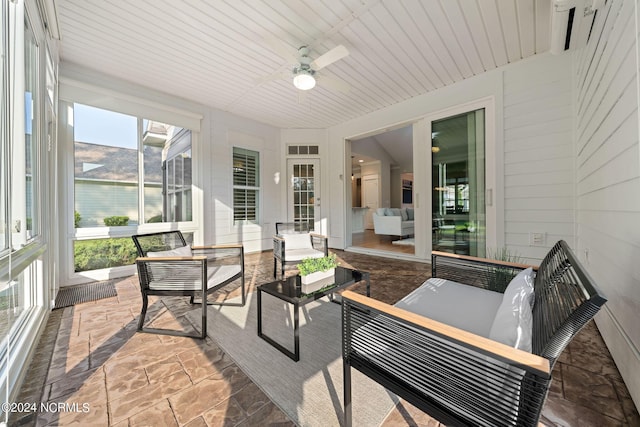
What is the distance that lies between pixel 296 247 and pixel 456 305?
2281mm

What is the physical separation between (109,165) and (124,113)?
78 cm

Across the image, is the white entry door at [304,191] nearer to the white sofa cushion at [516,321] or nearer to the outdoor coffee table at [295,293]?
the outdoor coffee table at [295,293]

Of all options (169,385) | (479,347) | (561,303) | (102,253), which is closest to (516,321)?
(561,303)

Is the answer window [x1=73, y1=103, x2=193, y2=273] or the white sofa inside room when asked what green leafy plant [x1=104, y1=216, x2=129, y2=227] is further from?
the white sofa inside room

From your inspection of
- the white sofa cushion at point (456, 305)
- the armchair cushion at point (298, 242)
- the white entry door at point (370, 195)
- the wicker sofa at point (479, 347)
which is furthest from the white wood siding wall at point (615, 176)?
the white entry door at point (370, 195)

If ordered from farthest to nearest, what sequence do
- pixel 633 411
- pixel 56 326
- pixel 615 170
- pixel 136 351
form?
pixel 56 326
pixel 136 351
pixel 615 170
pixel 633 411

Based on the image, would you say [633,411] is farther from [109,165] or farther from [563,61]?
[109,165]

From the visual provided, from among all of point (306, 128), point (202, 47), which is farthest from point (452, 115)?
point (202, 47)

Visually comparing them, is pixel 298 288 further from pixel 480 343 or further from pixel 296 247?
pixel 296 247

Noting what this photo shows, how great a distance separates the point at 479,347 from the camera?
29.9 inches

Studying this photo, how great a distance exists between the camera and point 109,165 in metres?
3.49

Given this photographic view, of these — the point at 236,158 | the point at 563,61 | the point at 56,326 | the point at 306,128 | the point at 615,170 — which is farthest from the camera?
the point at 306,128

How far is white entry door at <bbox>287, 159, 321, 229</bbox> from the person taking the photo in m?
5.76

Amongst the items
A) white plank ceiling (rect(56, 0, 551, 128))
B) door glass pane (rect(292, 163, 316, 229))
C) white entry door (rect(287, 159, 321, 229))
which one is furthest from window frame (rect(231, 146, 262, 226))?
white plank ceiling (rect(56, 0, 551, 128))
